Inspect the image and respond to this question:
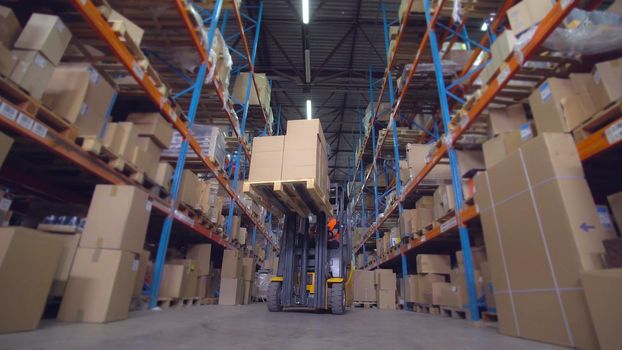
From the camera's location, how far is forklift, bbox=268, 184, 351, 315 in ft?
15.7

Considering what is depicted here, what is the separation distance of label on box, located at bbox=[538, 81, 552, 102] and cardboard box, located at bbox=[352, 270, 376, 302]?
6.24 metres

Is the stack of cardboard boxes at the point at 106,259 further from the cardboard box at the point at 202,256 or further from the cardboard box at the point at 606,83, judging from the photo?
the cardboard box at the point at 606,83

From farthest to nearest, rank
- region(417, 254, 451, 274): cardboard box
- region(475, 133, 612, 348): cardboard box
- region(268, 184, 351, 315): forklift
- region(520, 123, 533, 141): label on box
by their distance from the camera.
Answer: region(417, 254, 451, 274): cardboard box
region(268, 184, 351, 315): forklift
region(520, 123, 533, 141): label on box
region(475, 133, 612, 348): cardboard box

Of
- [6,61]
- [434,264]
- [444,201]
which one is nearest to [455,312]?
[434,264]

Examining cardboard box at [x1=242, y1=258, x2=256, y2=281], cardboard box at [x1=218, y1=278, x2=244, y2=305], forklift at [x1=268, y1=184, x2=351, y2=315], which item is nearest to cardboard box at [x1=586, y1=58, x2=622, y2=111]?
forklift at [x1=268, y1=184, x2=351, y2=315]

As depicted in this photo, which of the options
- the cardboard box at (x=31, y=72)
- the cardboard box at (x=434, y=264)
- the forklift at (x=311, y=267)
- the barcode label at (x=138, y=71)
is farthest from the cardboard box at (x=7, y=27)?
the cardboard box at (x=434, y=264)

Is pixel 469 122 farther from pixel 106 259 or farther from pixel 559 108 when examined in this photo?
pixel 106 259

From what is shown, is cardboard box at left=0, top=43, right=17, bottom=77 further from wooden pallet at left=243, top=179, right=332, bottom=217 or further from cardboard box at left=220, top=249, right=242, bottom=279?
cardboard box at left=220, top=249, right=242, bottom=279

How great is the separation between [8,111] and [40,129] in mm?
288

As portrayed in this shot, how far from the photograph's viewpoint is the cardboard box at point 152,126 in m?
Answer: 4.12

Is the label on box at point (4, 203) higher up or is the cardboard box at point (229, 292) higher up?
the label on box at point (4, 203)

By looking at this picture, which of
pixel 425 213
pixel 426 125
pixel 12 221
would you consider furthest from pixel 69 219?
pixel 426 125

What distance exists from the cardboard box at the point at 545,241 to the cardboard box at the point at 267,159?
2.68 meters

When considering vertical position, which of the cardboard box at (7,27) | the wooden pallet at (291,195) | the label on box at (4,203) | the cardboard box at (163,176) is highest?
the cardboard box at (7,27)
